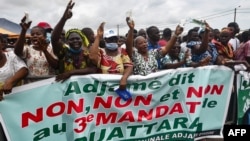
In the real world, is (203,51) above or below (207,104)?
above

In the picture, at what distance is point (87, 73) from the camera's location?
4.32m

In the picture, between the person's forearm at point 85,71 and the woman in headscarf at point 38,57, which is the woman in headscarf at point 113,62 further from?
the woman in headscarf at point 38,57

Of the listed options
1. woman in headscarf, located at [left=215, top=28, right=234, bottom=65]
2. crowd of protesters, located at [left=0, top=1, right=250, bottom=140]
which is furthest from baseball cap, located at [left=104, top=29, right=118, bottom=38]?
woman in headscarf, located at [left=215, top=28, right=234, bottom=65]

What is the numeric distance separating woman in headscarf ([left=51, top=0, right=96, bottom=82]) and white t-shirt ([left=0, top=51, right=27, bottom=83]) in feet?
1.45

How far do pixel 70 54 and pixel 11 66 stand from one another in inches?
27.3

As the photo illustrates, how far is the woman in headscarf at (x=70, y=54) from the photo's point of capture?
13.8 ft

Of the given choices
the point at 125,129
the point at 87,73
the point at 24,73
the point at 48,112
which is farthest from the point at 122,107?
the point at 24,73

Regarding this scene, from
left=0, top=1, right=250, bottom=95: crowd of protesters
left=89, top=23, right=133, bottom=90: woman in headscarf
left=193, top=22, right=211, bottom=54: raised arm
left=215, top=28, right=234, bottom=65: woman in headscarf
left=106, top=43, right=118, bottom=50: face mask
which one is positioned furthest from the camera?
left=215, top=28, right=234, bottom=65: woman in headscarf

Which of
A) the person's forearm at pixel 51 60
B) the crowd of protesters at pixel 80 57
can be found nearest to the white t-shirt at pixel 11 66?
the crowd of protesters at pixel 80 57

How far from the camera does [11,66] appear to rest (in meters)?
4.04

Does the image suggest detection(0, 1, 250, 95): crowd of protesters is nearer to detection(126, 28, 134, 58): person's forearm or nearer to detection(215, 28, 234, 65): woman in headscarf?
detection(126, 28, 134, 58): person's forearm

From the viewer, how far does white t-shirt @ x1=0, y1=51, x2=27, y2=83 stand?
398cm

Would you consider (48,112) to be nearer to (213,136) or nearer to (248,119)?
(213,136)

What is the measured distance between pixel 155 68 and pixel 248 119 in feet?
5.78
